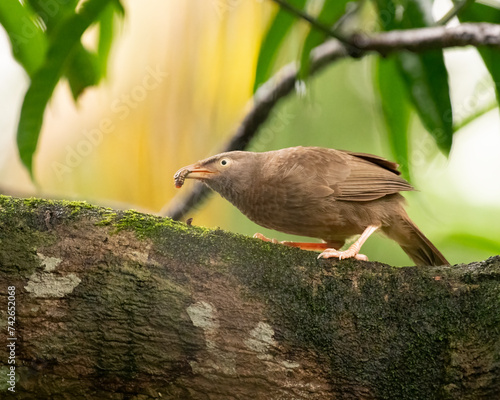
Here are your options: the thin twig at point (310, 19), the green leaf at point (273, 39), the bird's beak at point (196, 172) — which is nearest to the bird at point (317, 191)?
the bird's beak at point (196, 172)

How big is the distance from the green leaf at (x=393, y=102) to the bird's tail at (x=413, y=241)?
1.21ft

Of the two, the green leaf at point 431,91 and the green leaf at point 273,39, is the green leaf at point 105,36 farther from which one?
the green leaf at point 431,91

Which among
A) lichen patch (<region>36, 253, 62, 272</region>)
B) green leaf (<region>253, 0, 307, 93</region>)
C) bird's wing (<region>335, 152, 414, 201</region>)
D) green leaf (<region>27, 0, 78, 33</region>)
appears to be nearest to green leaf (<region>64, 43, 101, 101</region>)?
green leaf (<region>27, 0, 78, 33</region>)

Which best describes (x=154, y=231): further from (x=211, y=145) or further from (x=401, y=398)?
(x=211, y=145)

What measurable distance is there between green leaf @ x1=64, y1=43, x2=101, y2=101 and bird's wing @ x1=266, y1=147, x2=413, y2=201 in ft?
4.13

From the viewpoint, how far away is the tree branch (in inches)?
113

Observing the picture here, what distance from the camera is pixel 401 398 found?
2168 mm

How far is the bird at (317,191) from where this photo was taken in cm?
334

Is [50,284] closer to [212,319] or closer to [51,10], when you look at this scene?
[212,319]

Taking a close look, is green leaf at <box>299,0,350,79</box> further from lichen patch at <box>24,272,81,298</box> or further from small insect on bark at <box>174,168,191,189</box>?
lichen patch at <box>24,272,81,298</box>

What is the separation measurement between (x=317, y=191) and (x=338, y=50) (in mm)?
1048

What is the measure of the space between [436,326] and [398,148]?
5.38 feet

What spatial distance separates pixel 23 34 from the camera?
3.23m

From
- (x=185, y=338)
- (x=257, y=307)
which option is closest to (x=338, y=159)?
(x=257, y=307)
